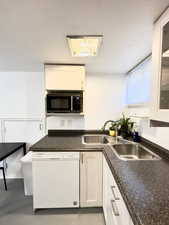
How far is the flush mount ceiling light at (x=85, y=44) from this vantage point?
1.49 metres

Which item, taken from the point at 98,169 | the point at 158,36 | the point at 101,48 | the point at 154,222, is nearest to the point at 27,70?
the point at 101,48

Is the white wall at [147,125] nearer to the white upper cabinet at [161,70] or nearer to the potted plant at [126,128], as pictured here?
the potted plant at [126,128]

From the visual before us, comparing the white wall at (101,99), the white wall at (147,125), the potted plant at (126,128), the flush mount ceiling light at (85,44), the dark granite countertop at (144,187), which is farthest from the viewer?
the white wall at (101,99)

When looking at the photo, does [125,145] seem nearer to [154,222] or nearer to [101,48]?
[101,48]

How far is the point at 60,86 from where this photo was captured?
2420mm

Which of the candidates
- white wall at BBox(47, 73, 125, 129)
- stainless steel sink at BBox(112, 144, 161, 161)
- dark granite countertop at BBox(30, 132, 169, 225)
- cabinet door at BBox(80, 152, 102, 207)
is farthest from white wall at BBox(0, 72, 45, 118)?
dark granite countertop at BBox(30, 132, 169, 225)

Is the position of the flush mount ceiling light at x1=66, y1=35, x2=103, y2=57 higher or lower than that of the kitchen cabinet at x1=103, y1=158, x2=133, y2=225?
higher

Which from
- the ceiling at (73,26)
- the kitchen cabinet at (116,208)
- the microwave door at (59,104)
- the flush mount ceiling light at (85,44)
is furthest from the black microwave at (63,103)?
the kitchen cabinet at (116,208)

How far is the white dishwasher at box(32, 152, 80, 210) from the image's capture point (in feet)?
6.32

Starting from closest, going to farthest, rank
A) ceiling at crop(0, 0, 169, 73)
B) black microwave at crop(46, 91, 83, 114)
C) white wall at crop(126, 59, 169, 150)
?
ceiling at crop(0, 0, 169, 73)
white wall at crop(126, 59, 169, 150)
black microwave at crop(46, 91, 83, 114)

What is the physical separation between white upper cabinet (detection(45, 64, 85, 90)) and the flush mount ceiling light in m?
0.50

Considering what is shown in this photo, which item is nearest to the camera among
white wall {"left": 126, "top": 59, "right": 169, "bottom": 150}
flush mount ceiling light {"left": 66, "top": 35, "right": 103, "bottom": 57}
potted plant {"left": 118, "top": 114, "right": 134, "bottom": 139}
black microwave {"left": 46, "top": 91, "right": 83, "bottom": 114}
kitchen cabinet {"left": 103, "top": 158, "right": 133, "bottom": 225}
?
kitchen cabinet {"left": 103, "top": 158, "right": 133, "bottom": 225}

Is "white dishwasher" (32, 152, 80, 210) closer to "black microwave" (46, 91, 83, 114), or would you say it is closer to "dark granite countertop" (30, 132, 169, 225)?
"dark granite countertop" (30, 132, 169, 225)

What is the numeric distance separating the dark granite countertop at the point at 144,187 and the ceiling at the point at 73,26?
119cm
